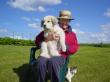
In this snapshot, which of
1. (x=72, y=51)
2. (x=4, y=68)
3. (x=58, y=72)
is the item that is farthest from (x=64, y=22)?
(x=4, y=68)

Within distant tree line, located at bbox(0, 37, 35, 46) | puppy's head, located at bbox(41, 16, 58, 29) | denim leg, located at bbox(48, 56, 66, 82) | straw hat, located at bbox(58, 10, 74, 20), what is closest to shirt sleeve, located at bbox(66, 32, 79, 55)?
straw hat, located at bbox(58, 10, 74, 20)

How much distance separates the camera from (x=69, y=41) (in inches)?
274

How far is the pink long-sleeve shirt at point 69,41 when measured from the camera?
6.73 meters

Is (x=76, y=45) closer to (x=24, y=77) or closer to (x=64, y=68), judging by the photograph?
(x=64, y=68)

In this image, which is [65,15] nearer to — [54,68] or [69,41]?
[69,41]

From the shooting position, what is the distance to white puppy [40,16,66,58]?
6375 millimetres

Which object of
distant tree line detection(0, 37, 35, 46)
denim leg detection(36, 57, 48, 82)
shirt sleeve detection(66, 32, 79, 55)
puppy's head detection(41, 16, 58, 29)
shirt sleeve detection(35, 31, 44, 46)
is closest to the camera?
denim leg detection(36, 57, 48, 82)

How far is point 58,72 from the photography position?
6.16 meters

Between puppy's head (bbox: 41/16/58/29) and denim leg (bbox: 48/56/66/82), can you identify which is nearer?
denim leg (bbox: 48/56/66/82)

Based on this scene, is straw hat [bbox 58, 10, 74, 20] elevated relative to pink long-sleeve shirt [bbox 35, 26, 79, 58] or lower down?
elevated

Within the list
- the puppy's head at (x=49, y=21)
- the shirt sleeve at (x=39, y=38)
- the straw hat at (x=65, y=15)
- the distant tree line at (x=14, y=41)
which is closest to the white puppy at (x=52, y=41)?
the puppy's head at (x=49, y=21)

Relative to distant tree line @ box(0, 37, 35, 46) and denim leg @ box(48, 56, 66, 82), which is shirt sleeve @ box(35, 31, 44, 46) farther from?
distant tree line @ box(0, 37, 35, 46)

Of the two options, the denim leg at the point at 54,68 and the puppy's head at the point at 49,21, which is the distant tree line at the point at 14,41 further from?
the denim leg at the point at 54,68

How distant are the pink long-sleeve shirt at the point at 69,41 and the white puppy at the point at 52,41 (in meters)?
0.27
